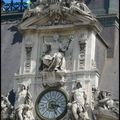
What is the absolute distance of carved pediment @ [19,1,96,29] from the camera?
26938mm

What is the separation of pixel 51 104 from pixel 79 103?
1293mm

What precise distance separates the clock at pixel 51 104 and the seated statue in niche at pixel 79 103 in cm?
59

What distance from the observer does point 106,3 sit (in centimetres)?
2908

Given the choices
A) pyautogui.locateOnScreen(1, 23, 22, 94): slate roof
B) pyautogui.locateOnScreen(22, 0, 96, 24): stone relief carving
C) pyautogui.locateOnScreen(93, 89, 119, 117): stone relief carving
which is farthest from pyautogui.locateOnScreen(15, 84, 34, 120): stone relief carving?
pyautogui.locateOnScreen(22, 0, 96, 24): stone relief carving

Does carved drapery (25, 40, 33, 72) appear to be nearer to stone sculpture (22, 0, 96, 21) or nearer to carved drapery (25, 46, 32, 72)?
carved drapery (25, 46, 32, 72)

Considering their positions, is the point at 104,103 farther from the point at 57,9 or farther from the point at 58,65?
the point at 57,9

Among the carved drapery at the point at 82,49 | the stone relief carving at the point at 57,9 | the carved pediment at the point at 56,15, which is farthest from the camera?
the stone relief carving at the point at 57,9

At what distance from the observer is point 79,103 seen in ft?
84.6

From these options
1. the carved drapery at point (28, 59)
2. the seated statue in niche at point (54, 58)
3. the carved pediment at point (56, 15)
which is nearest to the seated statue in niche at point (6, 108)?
the carved drapery at point (28, 59)

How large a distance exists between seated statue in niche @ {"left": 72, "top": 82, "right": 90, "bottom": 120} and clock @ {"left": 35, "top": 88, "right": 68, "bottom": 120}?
1.93 feet

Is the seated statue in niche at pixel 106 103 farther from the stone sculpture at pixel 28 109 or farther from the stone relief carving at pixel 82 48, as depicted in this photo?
the stone sculpture at pixel 28 109

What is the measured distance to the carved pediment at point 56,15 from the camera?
26938mm

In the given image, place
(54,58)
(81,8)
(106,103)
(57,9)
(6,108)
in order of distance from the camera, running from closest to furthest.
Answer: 1. (106,103)
2. (54,58)
3. (6,108)
4. (81,8)
5. (57,9)

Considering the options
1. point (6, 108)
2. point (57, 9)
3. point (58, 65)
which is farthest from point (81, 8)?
point (6, 108)
